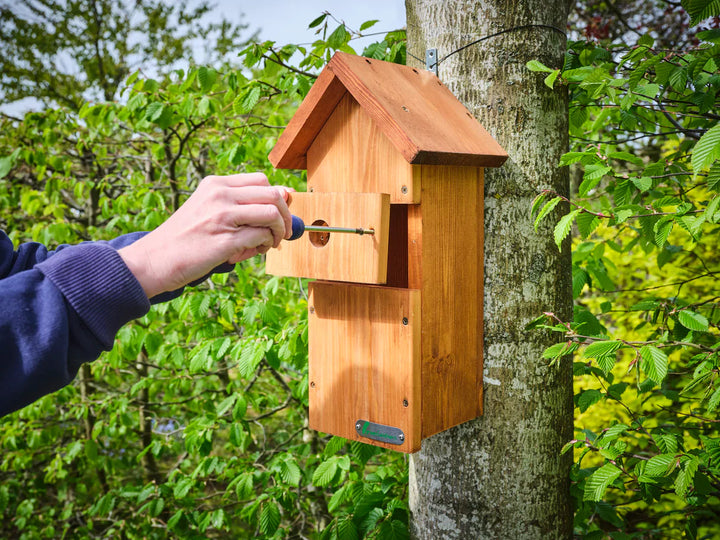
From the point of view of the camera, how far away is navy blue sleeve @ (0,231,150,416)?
2.35 feet

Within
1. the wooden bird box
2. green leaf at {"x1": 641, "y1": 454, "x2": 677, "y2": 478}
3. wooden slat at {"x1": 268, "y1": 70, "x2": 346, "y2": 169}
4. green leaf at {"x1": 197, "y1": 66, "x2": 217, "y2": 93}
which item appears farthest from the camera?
green leaf at {"x1": 197, "y1": 66, "x2": 217, "y2": 93}

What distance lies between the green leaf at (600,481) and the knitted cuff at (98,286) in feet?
3.76

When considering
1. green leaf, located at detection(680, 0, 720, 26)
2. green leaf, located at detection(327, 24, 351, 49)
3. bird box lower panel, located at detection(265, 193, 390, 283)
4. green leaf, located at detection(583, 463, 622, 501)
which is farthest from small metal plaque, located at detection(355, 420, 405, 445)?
green leaf, located at detection(327, 24, 351, 49)

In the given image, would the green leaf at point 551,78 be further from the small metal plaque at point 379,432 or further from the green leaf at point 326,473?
the green leaf at point 326,473

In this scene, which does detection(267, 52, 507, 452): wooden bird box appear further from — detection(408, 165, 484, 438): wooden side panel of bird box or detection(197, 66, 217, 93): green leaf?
detection(197, 66, 217, 93): green leaf

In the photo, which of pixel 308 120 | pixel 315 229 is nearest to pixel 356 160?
pixel 308 120

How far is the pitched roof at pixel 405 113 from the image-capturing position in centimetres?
128

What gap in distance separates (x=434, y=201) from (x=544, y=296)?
1.38 ft

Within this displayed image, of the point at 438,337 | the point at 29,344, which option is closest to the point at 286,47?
the point at 438,337

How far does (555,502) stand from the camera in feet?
4.94

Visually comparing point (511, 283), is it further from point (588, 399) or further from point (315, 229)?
point (315, 229)

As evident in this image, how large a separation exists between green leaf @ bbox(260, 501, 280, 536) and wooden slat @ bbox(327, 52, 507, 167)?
1.53m

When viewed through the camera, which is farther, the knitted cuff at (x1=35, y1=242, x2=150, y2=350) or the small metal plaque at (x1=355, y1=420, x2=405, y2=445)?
the small metal plaque at (x1=355, y1=420, x2=405, y2=445)

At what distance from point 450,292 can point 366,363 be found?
29 centimetres
